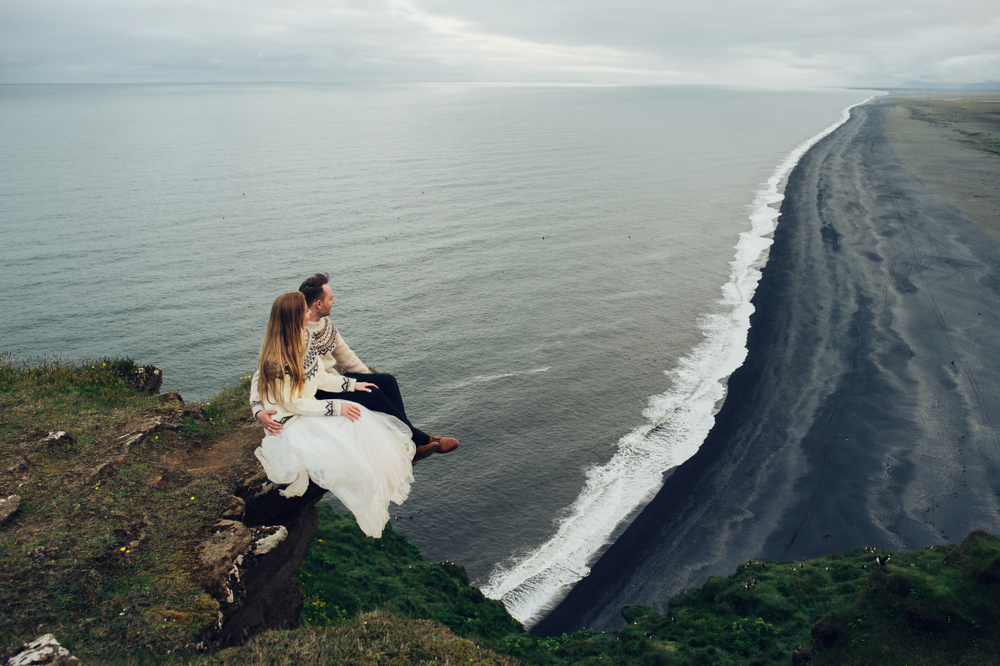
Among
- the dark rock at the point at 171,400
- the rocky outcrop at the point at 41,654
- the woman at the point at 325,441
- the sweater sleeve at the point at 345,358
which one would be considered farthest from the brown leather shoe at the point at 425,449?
the dark rock at the point at 171,400

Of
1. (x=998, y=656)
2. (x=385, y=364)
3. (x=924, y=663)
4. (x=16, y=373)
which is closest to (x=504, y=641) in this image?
(x=924, y=663)

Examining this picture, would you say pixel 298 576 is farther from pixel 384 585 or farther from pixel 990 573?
pixel 990 573

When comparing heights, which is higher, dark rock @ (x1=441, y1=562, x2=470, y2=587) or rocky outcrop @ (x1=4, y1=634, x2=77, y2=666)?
rocky outcrop @ (x1=4, y1=634, x2=77, y2=666)

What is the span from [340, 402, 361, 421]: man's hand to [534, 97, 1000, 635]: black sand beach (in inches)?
A: 369

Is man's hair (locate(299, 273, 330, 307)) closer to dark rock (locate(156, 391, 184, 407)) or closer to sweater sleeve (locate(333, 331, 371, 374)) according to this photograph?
sweater sleeve (locate(333, 331, 371, 374))

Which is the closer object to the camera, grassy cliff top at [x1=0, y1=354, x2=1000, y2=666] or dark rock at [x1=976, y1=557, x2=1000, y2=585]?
grassy cliff top at [x1=0, y1=354, x2=1000, y2=666]

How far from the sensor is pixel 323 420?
8.04m

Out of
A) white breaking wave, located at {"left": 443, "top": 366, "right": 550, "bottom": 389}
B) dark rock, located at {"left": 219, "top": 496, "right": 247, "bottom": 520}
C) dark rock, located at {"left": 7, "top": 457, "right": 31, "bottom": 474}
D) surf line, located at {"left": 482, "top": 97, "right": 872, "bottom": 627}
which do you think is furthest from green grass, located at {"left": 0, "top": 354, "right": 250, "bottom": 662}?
white breaking wave, located at {"left": 443, "top": 366, "right": 550, "bottom": 389}

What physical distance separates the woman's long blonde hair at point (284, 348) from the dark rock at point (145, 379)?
696cm

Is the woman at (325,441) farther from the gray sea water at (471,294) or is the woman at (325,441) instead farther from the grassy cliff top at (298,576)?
the gray sea water at (471,294)

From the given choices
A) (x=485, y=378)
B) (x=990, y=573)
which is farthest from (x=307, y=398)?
(x=485, y=378)

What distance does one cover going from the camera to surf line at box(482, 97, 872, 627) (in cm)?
1549

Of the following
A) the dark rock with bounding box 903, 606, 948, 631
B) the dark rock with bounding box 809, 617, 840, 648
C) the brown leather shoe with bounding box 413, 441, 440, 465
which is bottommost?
the dark rock with bounding box 809, 617, 840, 648

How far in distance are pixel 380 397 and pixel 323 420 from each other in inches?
35.3
